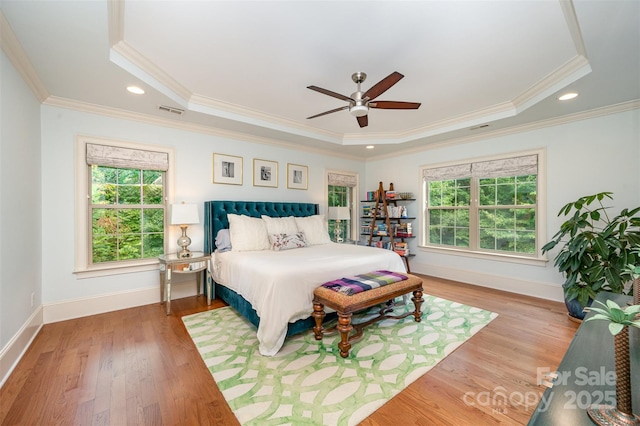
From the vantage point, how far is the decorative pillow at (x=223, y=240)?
3691 mm

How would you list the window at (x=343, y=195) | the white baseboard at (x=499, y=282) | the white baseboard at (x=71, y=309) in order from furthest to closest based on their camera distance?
the window at (x=343, y=195), the white baseboard at (x=499, y=282), the white baseboard at (x=71, y=309)

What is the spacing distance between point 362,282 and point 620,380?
1.95 metres

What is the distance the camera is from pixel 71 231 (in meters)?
3.09

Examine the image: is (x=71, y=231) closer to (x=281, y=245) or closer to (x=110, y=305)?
(x=110, y=305)

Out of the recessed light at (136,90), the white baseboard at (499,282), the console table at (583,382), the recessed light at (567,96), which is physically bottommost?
the white baseboard at (499,282)

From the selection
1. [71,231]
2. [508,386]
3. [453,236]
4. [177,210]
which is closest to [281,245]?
[177,210]

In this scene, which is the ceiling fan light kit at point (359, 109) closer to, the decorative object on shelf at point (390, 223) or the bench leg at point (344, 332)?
the bench leg at point (344, 332)

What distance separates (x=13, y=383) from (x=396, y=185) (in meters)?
5.59

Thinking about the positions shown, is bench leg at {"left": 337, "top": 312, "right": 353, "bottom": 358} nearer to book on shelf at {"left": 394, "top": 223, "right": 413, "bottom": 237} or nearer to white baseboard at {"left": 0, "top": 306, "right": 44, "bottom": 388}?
white baseboard at {"left": 0, "top": 306, "right": 44, "bottom": 388}

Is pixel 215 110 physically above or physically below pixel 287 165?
above

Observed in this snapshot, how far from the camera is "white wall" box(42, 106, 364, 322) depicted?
2959 mm

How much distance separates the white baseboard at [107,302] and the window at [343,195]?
3.05 meters

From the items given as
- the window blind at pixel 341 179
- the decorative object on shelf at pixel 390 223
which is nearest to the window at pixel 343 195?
the window blind at pixel 341 179

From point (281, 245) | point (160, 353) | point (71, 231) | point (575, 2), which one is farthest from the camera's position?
point (281, 245)
